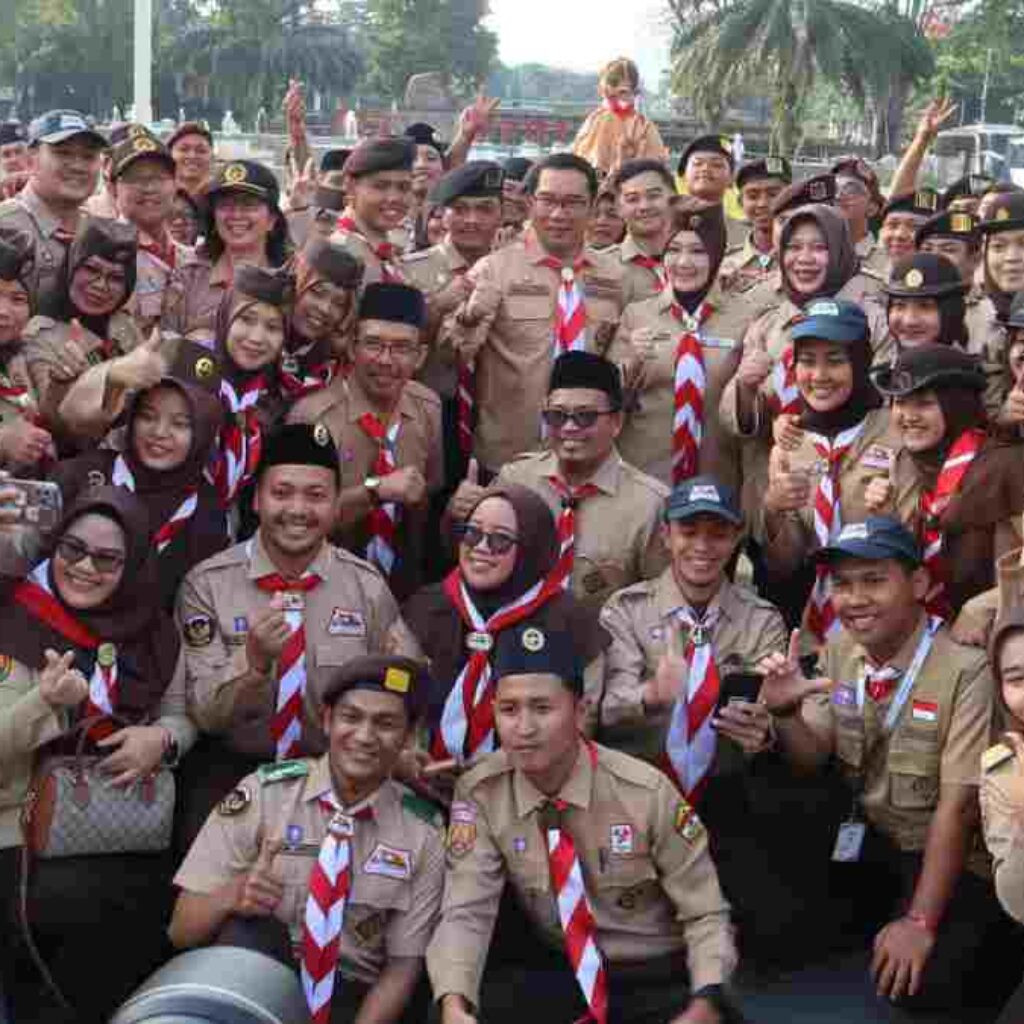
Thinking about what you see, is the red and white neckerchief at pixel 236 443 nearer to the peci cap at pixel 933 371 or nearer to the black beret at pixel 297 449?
the black beret at pixel 297 449

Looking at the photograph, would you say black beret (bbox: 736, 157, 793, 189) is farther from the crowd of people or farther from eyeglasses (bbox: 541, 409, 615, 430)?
eyeglasses (bbox: 541, 409, 615, 430)

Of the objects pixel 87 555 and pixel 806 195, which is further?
pixel 806 195

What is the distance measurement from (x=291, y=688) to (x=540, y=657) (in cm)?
108

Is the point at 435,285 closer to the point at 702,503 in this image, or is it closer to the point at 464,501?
the point at 464,501

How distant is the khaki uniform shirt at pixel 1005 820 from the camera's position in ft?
14.2

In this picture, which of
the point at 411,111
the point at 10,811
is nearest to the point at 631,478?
the point at 10,811

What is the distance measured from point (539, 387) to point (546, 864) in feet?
9.28

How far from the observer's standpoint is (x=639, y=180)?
7934 millimetres

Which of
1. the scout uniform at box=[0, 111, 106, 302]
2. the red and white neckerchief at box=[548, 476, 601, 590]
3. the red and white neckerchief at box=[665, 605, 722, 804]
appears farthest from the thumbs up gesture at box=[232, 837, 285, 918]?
the scout uniform at box=[0, 111, 106, 302]

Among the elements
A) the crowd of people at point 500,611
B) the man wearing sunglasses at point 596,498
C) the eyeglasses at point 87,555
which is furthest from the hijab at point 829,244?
the eyeglasses at point 87,555

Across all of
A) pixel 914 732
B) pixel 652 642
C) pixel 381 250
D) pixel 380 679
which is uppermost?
pixel 381 250

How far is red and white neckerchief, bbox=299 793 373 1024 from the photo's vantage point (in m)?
4.49

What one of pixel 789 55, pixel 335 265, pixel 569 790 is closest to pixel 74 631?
pixel 569 790

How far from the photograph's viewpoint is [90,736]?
4.95 metres
